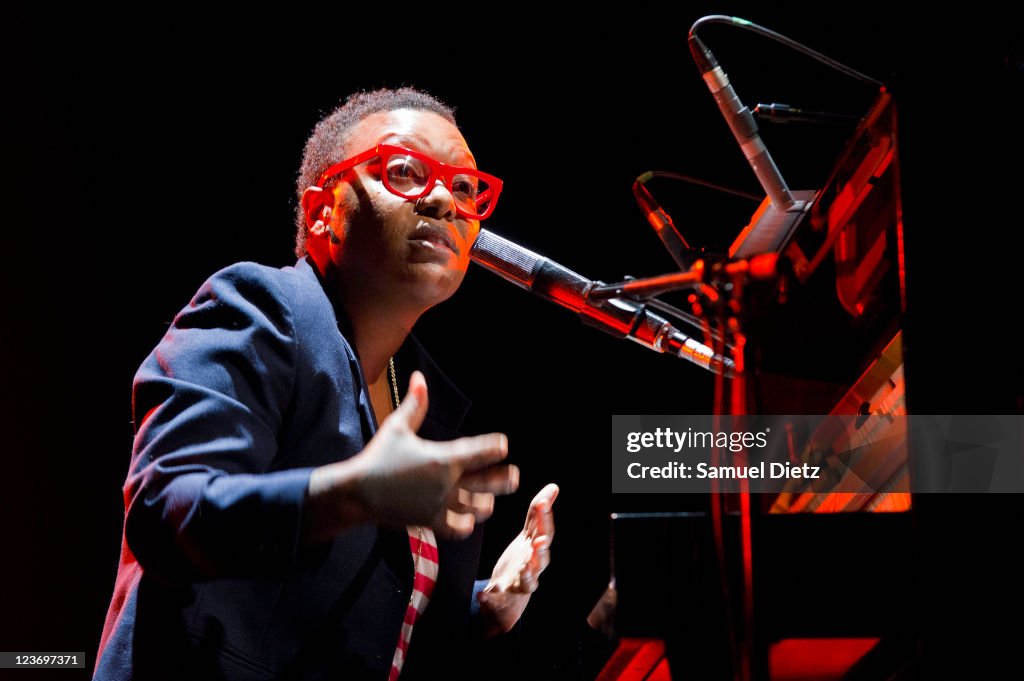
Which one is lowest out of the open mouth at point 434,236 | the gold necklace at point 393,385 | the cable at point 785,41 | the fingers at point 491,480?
the fingers at point 491,480

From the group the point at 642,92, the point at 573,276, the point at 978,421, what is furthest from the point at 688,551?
the point at 642,92

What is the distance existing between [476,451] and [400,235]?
3.05 feet

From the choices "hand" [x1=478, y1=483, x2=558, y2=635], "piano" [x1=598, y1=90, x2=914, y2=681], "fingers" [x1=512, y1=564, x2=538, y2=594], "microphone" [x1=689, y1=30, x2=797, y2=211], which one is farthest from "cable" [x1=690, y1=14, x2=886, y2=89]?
"fingers" [x1=512, y1=564, x2=538, y2=594]

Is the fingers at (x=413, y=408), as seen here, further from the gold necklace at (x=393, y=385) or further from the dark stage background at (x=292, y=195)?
the dark stage background at (x=292, y=195)

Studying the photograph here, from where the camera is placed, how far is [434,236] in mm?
2254

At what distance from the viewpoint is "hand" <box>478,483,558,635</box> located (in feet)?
7.42

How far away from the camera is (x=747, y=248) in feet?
6.72

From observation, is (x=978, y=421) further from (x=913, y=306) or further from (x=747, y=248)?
(x=747, y=248)

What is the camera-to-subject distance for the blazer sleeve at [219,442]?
1403 mm

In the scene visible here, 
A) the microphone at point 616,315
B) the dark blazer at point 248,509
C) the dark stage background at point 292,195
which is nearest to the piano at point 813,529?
the microphone at point 616,315

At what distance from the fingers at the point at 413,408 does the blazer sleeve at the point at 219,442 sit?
177mm

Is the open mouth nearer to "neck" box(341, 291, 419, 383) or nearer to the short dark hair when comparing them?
"neck" box(341, 291, 419, 383)

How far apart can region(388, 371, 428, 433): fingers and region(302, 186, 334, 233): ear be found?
3.31 feet

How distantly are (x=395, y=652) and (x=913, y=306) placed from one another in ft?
4.45
